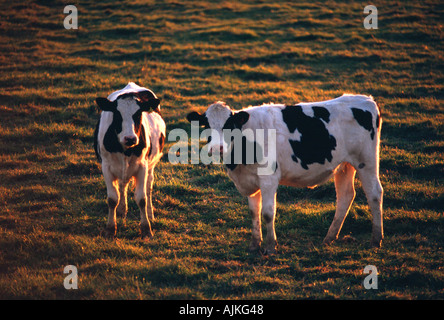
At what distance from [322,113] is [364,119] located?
2.26 ft

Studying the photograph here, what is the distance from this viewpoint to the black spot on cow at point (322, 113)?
24.6 ft

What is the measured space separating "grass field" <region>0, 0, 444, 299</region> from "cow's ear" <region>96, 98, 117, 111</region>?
2042 millimetres

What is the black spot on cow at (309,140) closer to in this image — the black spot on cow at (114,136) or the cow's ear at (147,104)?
the cow's ear at (147,104)

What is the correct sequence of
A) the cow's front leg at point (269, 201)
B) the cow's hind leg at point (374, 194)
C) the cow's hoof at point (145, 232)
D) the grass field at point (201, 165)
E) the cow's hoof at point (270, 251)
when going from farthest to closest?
the cow's hoof at point (145, 232), the cow's hind leg at point (374, 194), the cow's hoof at point (270, 251), the cow's front leg at point (269, 201), the grass field at point (201, 165)

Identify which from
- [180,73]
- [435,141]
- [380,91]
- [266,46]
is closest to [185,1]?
[266,46]

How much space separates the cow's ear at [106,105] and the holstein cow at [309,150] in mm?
1408

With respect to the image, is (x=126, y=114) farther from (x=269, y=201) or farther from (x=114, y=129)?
(x=269, y=201)

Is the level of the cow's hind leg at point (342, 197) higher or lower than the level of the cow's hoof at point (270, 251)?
higher

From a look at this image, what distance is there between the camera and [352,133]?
7.52 meters

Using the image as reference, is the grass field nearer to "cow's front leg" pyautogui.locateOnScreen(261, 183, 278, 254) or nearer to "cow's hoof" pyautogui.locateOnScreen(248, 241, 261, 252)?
"cow's hoof" pyautogui.locateOnScreen(248, 241, 261, 252)

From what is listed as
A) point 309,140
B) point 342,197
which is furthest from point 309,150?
point 342,197

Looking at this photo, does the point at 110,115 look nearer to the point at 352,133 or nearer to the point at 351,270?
the point at 352,133

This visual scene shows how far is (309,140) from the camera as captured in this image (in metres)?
7.35

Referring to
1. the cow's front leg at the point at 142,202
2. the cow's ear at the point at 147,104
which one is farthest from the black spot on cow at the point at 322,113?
the cow's front leg at the point at 142,202
